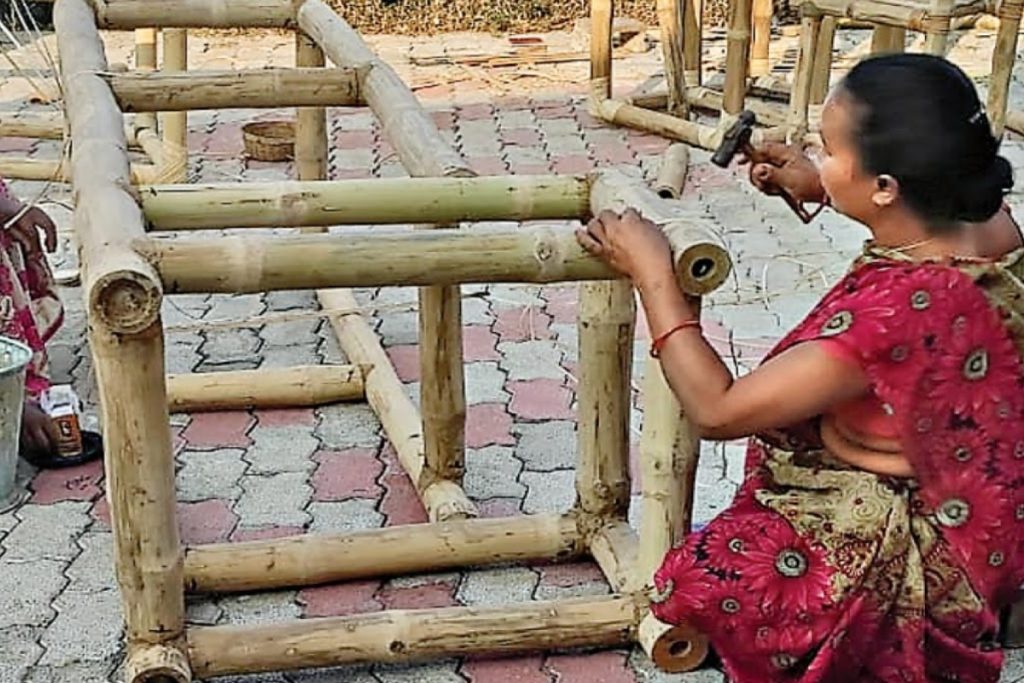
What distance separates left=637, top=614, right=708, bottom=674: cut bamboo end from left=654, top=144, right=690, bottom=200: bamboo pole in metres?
2.60

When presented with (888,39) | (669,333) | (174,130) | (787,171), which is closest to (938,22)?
(888,39)

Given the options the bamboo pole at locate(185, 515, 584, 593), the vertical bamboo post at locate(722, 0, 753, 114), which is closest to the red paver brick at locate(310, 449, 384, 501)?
the bamboo pole at locate(185, 515, 584, 593)

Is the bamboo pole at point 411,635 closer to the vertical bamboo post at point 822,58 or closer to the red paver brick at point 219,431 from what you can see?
the red paver brick at point 219,431

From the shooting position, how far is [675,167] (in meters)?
4.97

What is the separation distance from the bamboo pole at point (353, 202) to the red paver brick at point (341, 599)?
0.62 m

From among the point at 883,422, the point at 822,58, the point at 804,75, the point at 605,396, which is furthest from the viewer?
the point at 822,58

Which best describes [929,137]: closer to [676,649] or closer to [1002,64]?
[676,649]

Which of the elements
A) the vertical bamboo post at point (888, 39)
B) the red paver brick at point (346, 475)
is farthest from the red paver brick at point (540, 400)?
the vertical bamboo post at point (888, 39)

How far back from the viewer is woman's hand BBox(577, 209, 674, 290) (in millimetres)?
1891

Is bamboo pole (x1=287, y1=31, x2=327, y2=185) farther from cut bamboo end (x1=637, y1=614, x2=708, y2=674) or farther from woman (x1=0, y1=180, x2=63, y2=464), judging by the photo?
cut bamboo end (x1=637, y1=614, x2=708, y2=674)

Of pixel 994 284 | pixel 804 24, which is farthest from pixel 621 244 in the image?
pixel 804 24

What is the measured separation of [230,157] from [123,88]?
8.16 feet

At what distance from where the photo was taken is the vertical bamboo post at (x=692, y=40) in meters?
5.58

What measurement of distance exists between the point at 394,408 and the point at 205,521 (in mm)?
483
